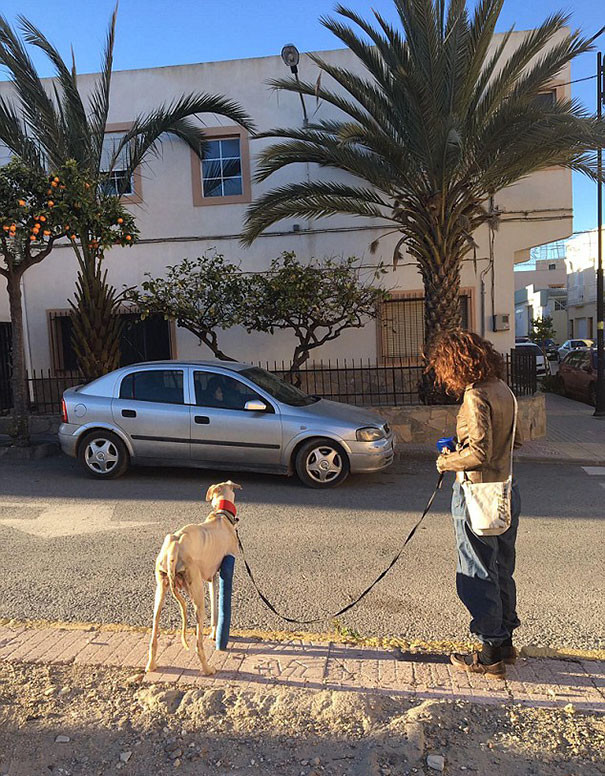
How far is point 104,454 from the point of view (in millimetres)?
7812

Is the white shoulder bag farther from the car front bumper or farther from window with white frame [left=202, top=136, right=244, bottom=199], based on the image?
window with white frame [left=202, top=136, right=244, bottom=199]

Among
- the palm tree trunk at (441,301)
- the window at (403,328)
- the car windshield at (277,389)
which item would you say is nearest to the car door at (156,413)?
the car windshield at (277,389)

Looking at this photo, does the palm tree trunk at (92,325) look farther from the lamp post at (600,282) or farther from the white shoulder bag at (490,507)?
the lamp post at (600,282)

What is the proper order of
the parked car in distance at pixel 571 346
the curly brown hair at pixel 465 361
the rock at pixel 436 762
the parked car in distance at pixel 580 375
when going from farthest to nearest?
1. the parked car in distance at pixel 571 346
2. the parked car in distance at pixel 580 375
3. the curly brown hair at pixel 465 361
4. the rock at pixel 436 762

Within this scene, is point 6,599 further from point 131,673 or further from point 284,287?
point 284,287

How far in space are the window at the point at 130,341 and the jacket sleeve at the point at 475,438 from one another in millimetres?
11344

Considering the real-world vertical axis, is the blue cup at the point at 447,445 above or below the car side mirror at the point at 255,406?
above

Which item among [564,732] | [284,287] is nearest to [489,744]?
[564,732]

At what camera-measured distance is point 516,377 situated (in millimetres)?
11289

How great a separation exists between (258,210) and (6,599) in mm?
7656

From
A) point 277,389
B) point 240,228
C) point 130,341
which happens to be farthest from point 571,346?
point 277,389

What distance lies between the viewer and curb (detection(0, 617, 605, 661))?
3.27 meters

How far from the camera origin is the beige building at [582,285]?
4391cm

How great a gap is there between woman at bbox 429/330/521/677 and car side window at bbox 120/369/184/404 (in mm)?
5167
